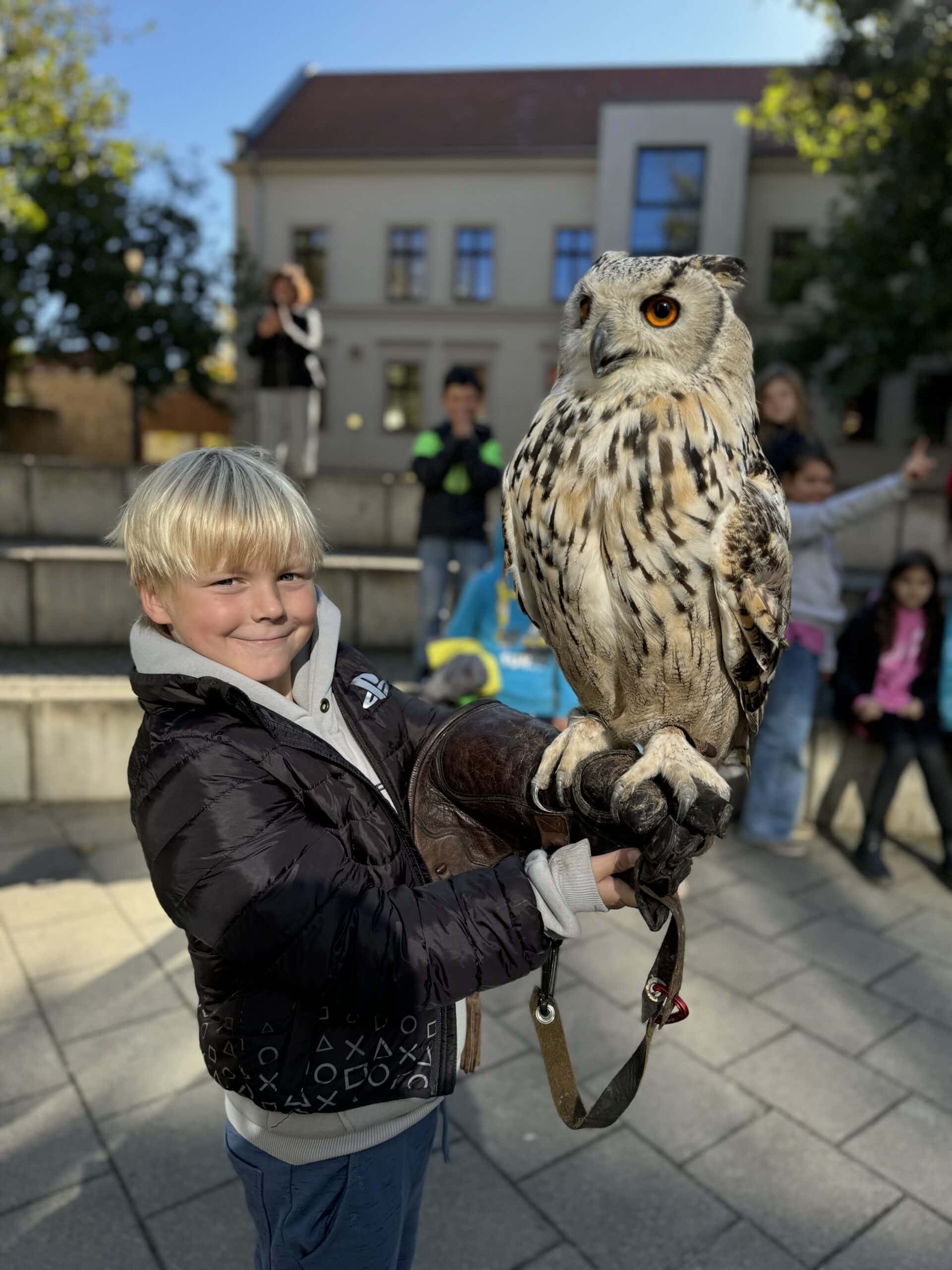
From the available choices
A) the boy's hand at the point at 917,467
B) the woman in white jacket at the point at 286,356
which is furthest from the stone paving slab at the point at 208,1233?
the woman in white jacket at the point at 286,356

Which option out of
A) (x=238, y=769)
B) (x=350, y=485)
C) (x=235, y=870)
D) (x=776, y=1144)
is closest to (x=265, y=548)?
(x=238, y=769)

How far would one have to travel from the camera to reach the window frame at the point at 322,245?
25.1 m

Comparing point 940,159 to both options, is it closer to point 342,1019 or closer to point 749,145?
point 749,145

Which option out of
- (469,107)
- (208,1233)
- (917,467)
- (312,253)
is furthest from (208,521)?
(469,107)

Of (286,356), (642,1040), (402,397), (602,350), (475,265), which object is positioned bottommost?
(642,1040)

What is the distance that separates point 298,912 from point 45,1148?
6.10ft

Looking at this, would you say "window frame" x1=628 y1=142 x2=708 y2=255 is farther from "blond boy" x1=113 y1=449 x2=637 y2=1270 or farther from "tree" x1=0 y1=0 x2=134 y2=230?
"blond boy" x1=113 y1=449 x2=637 y2=1270

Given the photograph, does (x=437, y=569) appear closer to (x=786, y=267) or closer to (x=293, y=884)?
(x=293, y=884)

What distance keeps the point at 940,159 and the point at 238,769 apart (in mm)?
17533

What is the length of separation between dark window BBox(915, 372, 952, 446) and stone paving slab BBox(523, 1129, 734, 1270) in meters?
23.2

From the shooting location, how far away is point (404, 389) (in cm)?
2569

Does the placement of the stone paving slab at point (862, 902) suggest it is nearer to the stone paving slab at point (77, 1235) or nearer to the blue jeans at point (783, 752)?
the blue jeans at point (783, 752)

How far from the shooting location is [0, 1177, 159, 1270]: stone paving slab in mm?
2113

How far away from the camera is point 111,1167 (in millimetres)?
2398
